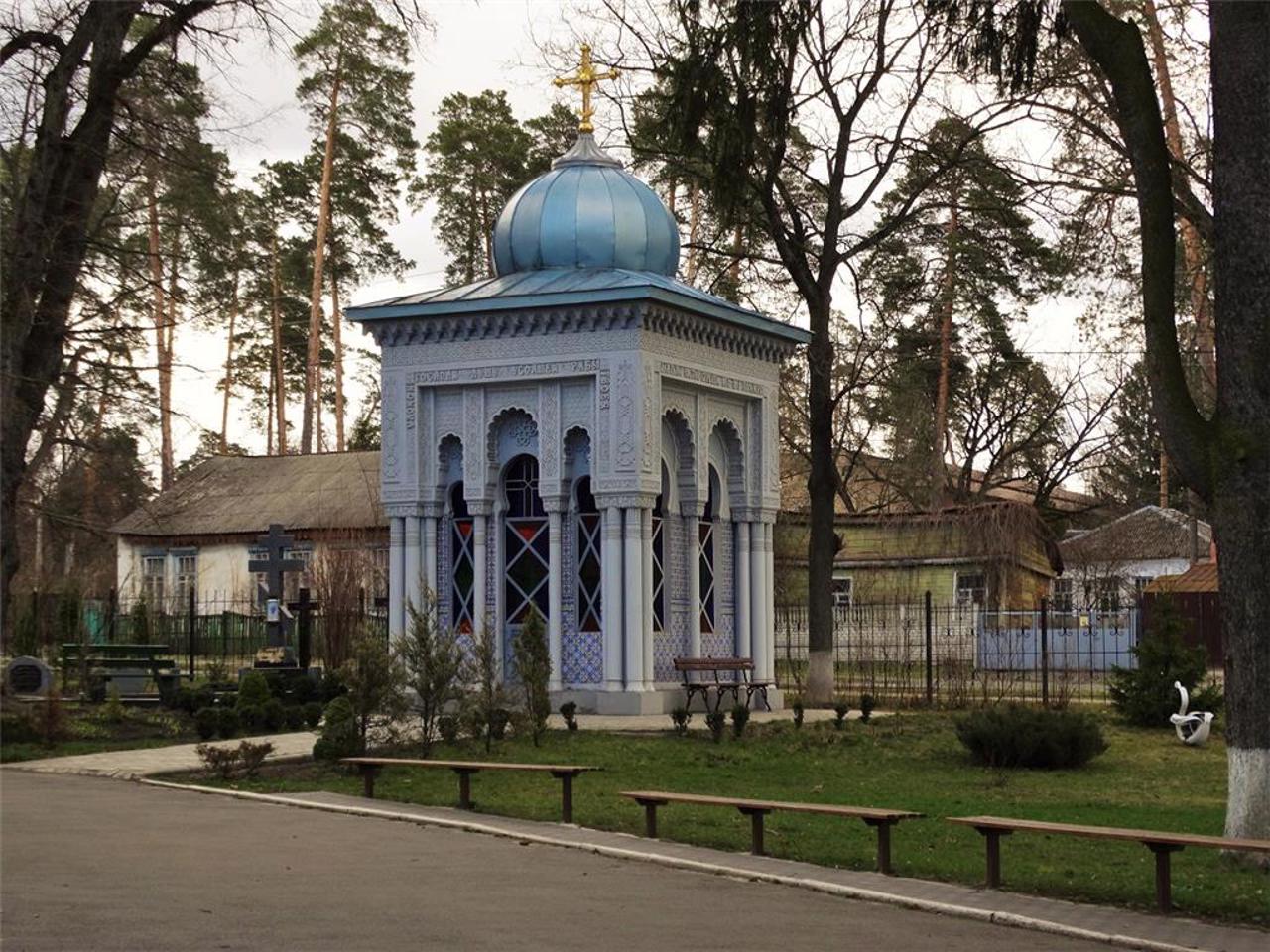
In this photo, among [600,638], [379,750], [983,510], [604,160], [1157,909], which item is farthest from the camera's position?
[983,510]

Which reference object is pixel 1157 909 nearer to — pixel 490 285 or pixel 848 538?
pixel 490 285

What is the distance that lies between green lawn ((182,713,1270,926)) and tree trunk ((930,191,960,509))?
23954mm

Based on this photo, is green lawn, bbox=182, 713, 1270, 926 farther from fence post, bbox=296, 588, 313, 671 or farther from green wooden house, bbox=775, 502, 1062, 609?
green wooden house, bbox=775, 502, 1062, 609

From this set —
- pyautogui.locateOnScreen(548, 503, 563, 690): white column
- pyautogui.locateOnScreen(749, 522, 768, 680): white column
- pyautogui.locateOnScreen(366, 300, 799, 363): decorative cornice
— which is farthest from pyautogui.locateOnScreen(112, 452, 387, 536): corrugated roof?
pyautogui.locateOnScreen(548, 503, 563, 690): white column

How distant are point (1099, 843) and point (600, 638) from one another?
10.9 m

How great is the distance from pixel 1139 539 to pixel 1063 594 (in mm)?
6972

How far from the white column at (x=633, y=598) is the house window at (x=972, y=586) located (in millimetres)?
21979

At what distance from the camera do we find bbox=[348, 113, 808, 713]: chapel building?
23.6m

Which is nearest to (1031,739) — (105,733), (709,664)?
(709,664)

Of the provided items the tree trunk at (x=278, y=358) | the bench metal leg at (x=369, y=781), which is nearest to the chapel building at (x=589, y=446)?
the bench metal leg at (x=369, y=781)

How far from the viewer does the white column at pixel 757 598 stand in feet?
85.9

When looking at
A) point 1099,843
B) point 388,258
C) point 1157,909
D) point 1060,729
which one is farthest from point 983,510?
point 1157,909

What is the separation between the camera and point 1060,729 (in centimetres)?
1925

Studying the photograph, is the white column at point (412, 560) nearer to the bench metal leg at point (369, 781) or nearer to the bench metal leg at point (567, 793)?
the bench metal leg at point (369, 781)
